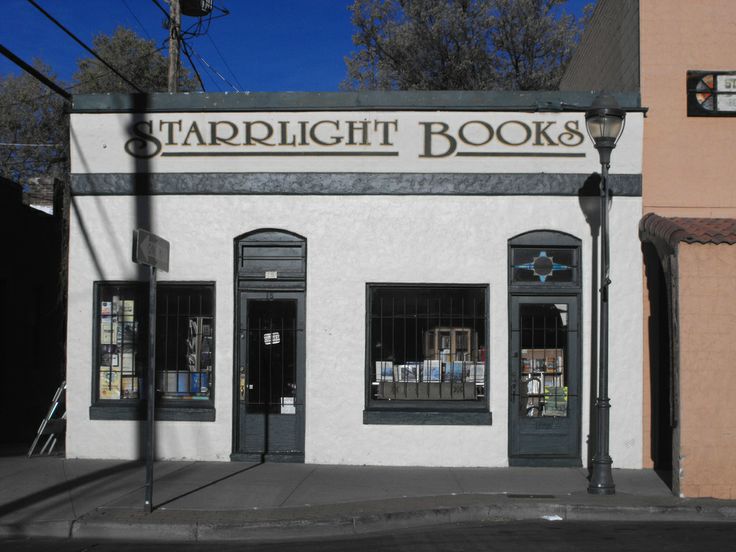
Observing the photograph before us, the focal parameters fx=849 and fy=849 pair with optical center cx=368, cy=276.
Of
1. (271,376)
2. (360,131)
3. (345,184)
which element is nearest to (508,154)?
(360,131)

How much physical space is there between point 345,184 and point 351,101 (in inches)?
44.7

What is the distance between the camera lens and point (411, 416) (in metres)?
11.3

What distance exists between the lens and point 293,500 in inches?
362

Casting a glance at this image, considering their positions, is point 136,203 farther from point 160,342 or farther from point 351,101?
point 351,101

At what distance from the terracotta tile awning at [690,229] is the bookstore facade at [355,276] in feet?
2.17

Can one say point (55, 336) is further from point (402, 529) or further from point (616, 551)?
point (616, 551)

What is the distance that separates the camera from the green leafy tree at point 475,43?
28422 mm

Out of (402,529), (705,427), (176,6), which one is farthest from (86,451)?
(176,6)

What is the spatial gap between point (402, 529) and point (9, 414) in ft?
41.4

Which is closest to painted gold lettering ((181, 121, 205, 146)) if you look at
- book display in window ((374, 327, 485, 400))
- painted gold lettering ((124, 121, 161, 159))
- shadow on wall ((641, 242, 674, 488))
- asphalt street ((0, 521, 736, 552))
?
painted gold lettering ((124, 121, 161, 159))

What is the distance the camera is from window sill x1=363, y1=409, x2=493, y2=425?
36.7 ft

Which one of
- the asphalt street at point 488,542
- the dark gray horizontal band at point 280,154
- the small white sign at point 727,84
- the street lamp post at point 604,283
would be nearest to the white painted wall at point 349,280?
the dark gray horizontal band at point 280,154

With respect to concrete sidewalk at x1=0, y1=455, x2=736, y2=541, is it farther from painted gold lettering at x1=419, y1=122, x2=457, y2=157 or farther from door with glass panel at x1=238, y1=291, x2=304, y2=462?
painted gold lettering at x1=419, y1=122, x2=457, y2=157

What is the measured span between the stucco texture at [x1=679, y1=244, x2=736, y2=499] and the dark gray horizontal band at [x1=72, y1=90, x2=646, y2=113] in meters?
2.69
